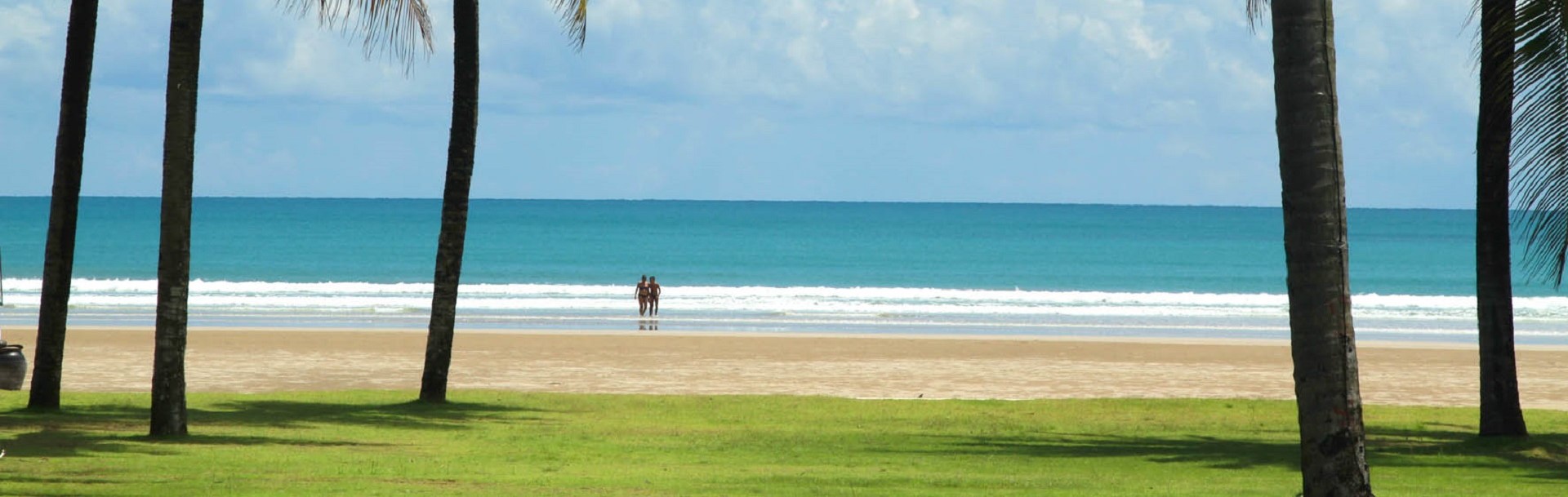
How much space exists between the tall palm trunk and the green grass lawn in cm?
37

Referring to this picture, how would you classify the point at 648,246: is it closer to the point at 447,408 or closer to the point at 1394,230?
the point at 1394,230

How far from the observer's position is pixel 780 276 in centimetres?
7469

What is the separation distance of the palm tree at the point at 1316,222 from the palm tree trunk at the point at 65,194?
10946 mm

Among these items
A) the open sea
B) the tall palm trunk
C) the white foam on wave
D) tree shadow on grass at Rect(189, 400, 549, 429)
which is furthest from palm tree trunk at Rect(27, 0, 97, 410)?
the white foam on wave

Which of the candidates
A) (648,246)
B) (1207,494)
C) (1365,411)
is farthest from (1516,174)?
(648,246)

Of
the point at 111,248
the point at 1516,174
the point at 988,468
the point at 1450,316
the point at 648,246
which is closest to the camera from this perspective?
the point at 1516,174

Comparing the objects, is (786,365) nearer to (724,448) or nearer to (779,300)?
(724,448)

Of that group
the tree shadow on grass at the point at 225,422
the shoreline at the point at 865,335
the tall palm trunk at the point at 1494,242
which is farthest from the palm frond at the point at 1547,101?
the shoreline at the point at 865,335

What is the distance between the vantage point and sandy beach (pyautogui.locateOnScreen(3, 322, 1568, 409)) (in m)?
21.0

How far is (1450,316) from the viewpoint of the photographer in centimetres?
4566

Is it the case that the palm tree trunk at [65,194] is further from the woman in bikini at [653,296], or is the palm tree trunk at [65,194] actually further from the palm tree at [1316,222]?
the woman in bikini at [653,296]

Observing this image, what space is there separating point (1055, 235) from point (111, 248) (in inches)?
2538

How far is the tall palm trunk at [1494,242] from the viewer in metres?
12.6

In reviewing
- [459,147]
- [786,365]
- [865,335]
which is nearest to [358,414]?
[459,147]
